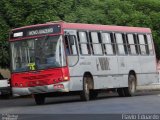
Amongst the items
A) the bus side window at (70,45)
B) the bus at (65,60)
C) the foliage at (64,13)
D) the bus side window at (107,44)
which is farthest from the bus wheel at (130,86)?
the foliage at (64,13)

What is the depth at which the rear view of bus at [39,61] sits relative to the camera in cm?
2675

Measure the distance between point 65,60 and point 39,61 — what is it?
1.06 m

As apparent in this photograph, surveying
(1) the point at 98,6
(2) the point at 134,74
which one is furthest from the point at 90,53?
(1) the point at 98,6

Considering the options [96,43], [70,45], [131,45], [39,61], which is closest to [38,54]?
[39,61]

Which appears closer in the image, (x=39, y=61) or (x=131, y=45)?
(x=39, y=61)

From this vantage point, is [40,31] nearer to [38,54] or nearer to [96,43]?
[38,54]

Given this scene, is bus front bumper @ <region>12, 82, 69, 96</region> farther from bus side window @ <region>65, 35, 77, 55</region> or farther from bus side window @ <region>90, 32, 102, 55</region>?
bus side window @ <region>90, 32, 102, 55</region>

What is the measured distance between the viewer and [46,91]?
26.9 meters

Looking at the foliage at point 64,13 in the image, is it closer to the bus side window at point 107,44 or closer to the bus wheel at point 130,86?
the bus wheel at point 130,86

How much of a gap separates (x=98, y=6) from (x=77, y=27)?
558 inches

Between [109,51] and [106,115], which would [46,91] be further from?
[106,115]

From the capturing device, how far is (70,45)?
2727cm

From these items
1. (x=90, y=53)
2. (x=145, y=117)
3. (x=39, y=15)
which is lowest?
(x=145, y=117)

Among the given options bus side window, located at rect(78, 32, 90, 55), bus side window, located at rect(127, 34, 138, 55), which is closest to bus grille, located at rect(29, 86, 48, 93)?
bus side window, located at rect(78, 32, 90, 55)
